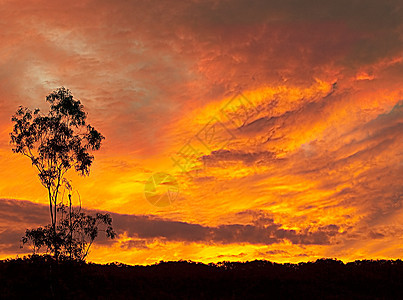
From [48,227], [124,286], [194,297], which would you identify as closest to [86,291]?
[124,286]

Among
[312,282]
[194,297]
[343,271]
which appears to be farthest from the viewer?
[343,271]

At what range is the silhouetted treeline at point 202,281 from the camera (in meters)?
31.7

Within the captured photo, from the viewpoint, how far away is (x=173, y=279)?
35094mm

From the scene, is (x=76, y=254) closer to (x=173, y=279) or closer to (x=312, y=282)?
(x=173, y=279)

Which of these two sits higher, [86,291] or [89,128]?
[89,128]

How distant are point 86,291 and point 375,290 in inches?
827

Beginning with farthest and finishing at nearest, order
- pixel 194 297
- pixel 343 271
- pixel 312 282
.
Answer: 1. pixel 343 271
2. pixel 312 282
3. pixel 194 297

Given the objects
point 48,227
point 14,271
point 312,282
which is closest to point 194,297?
point 312,282

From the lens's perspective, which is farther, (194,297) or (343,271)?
(343,271)

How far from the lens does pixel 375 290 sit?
107ft

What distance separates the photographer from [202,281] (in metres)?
34.5

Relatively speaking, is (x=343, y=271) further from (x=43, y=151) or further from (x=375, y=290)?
(x=43, y=151)

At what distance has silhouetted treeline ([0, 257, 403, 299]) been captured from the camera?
31719mm

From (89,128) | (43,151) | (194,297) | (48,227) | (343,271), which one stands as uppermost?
(89,128)
